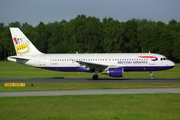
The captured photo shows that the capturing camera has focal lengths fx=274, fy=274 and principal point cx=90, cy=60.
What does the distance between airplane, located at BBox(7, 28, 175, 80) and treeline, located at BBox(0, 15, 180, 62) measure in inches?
2433

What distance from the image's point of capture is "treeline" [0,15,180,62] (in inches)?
4050

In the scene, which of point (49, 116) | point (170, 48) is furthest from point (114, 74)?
point (170, 48)

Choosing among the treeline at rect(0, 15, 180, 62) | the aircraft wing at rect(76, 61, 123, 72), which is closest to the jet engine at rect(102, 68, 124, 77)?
the aircraft wing at rect(76, 61, 123, 72)

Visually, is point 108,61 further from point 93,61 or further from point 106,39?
point 106,39

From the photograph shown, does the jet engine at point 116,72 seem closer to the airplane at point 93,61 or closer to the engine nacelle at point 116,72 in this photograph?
the engine nacelle at point 116,72

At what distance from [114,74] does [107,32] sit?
80.0m

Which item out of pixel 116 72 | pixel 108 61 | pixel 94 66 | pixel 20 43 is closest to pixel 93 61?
pixel 94 66

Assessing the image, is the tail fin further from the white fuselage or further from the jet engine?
the jet engine

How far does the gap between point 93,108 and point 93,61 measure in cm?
2238

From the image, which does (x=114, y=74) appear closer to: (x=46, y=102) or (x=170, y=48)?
(x=46, y=102)

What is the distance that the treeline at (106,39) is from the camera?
10288 centimetres

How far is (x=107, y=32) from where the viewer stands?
114 m

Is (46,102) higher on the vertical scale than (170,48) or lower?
lower

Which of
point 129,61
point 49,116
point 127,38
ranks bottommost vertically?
point 49,116
